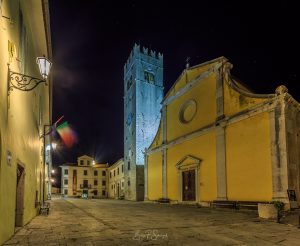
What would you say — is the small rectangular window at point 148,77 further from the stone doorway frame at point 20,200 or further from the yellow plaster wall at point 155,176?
the stone doorway frame at point 20,200

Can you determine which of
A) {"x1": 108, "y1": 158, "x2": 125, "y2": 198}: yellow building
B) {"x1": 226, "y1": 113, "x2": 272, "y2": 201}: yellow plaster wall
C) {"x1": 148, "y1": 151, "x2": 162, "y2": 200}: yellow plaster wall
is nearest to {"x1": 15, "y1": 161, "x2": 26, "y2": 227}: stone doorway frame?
{"x1": 226, "y1": 113, "x2": 272, "y2": 201}: yellow plaster wall

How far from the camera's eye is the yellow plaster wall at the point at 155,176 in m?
28.5

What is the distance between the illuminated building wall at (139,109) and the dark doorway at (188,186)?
15.5m

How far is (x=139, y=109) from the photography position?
40.5m

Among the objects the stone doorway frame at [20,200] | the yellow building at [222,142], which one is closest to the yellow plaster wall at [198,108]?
the yellow building at [222,142]

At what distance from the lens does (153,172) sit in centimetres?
3002

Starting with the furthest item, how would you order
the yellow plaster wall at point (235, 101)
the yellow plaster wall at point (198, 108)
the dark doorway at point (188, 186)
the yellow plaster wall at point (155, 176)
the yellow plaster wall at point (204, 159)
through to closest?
the yellow plaster wall at point (155, 176)
the dark doorway at point (188, 186)
the yellow plaster wall at point (198, 108)
the yellow plaster wall at point (204, 159)
the yellow plaster wall at point (235, 101)

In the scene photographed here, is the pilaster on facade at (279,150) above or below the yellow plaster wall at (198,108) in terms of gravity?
below

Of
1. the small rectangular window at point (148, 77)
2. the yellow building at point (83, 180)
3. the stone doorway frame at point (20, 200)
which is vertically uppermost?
the small rectangular window at point (148, 77)

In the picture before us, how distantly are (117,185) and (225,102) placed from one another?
136ft

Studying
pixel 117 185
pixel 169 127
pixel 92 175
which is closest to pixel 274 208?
pixel 169 127

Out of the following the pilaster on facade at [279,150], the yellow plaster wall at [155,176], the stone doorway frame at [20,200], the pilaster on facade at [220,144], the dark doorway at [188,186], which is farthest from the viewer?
the yellow plaster wall at [155,176]

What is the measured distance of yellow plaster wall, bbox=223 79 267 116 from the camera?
17769 mm

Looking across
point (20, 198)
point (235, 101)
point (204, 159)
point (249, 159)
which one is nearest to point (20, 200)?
point (20, 198)
